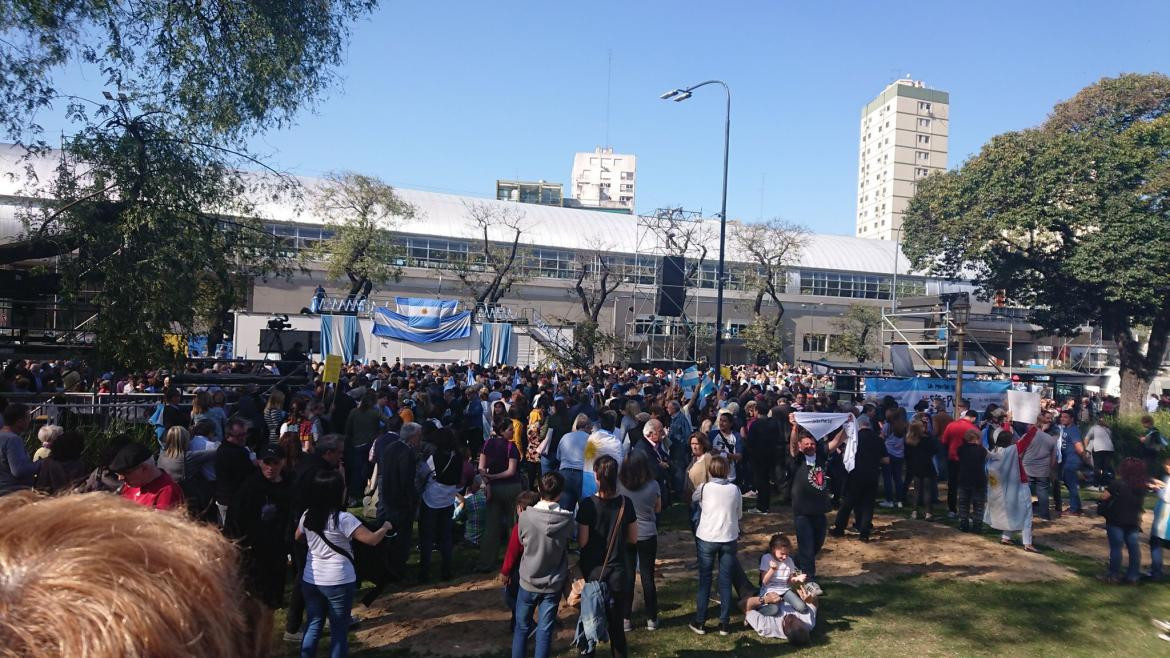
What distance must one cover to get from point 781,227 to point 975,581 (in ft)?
147

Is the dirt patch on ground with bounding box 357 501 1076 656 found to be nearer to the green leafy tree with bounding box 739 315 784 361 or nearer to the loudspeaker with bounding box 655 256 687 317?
the loudspeaker with bounding box 655 256 687 317

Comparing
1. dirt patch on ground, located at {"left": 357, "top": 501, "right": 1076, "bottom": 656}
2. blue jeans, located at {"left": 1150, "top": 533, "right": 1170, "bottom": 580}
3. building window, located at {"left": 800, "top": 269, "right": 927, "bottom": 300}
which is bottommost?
dirt patch on ground, located at {"left": 357, "top": 501, "right": 1076, "bottom": 656}

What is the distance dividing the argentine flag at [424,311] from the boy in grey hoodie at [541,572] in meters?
29.0

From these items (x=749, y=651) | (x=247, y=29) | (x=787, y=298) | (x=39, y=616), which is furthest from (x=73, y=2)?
(x=787, y=298)

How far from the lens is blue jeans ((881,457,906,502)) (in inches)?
482

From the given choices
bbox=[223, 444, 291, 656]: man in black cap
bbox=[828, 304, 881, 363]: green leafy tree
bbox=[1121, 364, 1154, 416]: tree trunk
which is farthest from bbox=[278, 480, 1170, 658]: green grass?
bbox=[828, 304, 881, 363]: green leafy tree

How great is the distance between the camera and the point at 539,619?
527cm

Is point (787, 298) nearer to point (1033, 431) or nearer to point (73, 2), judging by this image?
point (1033, 431)

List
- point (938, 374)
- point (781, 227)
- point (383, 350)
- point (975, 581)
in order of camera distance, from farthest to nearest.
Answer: point (781, 227) → point (383, 350) → point (938, 374) → point (975, 581)

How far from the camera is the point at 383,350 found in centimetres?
3328

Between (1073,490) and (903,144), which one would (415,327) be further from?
(903,144)

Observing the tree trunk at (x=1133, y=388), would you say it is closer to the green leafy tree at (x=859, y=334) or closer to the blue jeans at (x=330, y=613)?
the green leafy tree at (x=859, y=334)

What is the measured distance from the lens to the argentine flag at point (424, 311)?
33.5 m

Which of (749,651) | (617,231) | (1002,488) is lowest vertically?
(749,651)
